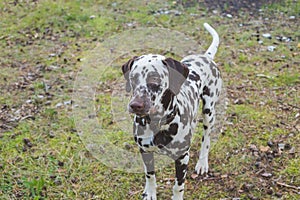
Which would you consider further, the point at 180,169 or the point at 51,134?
the point at 51,134

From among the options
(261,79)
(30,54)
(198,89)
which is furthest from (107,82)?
(198,89)

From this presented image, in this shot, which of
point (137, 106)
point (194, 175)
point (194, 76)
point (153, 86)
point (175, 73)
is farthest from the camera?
point (194, 175)

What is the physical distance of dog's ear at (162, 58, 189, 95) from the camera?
314 centimetres

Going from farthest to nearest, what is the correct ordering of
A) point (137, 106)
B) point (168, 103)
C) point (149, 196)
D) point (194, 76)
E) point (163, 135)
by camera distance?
point (149, 196), point (194, 76), point (163, 135), point (168, 103), point (137, 106)

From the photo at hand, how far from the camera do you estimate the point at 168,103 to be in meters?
3.29

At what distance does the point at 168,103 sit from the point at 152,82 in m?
0.34

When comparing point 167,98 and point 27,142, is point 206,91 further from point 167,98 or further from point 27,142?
point 27,142

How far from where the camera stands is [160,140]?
346 cm

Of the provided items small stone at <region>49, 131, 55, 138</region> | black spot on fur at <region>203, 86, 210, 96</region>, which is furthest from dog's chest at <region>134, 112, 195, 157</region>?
small stone at <region>49, 131, 55, 138</region>

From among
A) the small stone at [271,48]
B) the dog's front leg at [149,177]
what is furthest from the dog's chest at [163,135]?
the small stone at [271,48]

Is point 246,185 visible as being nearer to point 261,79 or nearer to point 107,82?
point 261,79

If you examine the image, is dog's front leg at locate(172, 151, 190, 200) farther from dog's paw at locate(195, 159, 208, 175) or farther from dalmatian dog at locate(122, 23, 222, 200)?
dog's paw at locate(195, 159, 208, 175)

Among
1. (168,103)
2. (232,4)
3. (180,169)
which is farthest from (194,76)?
(232,4)

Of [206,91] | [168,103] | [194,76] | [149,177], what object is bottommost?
[149,177]
